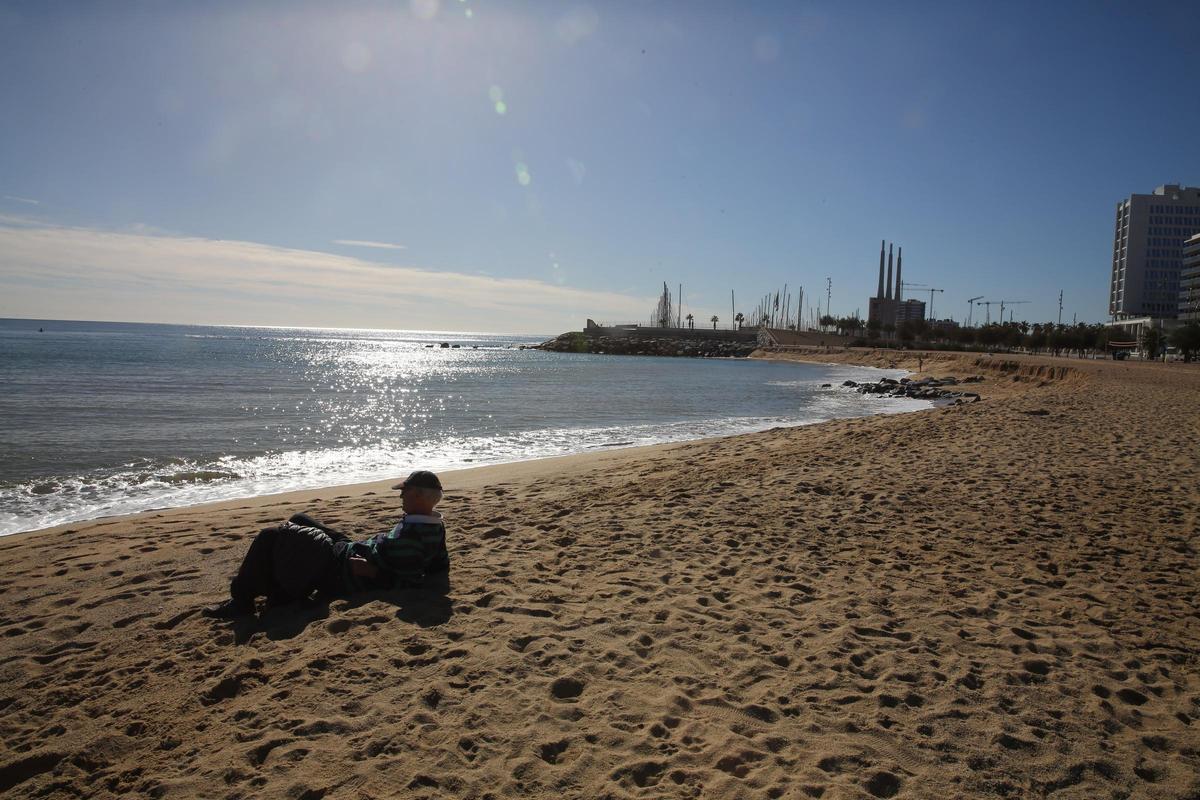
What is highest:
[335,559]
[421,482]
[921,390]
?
[421,482]

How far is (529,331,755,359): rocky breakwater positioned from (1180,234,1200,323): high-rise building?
67.6 m

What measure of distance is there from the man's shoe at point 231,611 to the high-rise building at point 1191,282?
13010 cm

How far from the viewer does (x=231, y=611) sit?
4824 mm

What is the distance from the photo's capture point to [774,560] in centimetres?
608

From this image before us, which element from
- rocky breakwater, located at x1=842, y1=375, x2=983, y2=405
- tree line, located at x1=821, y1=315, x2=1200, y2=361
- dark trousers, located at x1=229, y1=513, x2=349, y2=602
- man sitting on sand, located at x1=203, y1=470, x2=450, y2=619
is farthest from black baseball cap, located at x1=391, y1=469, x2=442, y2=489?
tree line, located at x1=821, y1=315, x2=1200, y2=361

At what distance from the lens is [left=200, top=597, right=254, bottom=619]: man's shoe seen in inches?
189

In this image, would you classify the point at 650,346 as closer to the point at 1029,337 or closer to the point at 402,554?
the point at 1029,337

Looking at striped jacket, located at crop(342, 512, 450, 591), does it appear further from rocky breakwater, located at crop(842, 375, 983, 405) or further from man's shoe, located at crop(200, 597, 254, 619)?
rocky breakwater, located at crop(842, 375, 983, 405)

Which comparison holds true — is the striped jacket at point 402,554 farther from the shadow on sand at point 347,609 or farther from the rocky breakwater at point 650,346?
the rocky breakwater at point 650,346

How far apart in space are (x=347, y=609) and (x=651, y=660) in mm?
2318

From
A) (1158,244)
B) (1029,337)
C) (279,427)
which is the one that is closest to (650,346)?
(1029,337)

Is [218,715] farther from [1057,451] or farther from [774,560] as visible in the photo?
[1057,451]

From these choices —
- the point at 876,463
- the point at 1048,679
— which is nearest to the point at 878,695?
the point at 1048,679

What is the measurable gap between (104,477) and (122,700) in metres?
9.85
